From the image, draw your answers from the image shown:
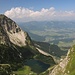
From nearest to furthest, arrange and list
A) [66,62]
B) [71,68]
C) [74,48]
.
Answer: [71,68]
[66,62]
[74,48]

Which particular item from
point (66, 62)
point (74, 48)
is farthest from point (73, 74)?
point (74, 48)

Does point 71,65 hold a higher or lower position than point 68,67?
higher

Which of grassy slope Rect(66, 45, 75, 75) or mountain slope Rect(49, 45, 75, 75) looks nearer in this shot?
grassy slope Rect(66, 45, 75, 75)

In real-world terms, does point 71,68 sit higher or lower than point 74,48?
lower

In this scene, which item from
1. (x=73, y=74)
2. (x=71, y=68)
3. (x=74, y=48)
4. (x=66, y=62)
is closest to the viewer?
(x=73, y=74)

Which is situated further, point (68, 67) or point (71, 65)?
point (68, 67)

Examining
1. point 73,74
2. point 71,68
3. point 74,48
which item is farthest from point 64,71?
point 74,48

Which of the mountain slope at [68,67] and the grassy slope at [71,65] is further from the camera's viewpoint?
the mountain slope at [68,67]

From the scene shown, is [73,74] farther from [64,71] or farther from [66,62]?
[66,62]

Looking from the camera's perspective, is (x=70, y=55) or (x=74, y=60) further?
(x=70, y=55)

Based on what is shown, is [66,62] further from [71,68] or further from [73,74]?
[73,74]
